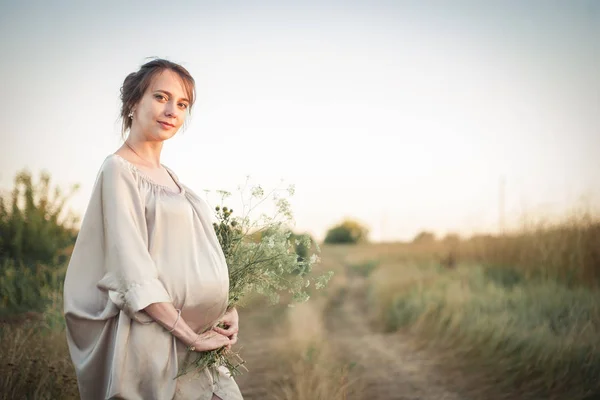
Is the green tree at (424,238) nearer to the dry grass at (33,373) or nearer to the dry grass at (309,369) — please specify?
the dry grass at (309,369)

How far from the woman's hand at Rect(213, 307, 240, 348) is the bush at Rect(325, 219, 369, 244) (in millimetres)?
60727

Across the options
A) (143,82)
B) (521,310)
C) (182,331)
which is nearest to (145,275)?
(182,331)

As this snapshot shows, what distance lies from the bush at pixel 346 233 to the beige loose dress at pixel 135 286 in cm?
6097

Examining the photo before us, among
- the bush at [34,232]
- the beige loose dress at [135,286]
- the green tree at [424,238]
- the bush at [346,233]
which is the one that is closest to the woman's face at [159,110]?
the beige loose dress at [135,286]

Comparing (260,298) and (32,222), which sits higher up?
(32,222)

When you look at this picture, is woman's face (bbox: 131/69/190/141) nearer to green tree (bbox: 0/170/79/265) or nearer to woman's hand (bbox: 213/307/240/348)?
woman's hand (bbox: 213/307/240/348)

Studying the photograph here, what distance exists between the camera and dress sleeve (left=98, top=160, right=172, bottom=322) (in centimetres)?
184

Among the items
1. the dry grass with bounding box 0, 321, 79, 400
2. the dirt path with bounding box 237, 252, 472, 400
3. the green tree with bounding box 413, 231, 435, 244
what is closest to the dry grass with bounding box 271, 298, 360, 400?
the dirt path with bounding box 237, 252, 472, 400

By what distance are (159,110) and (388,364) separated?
4.79 meters

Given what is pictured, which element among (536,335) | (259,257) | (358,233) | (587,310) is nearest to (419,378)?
(536,335)

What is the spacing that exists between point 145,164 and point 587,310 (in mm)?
5719

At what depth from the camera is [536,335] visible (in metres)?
5.51

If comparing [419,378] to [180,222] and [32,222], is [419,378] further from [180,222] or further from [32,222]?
[32,222]

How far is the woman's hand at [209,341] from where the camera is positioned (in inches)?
79.4
